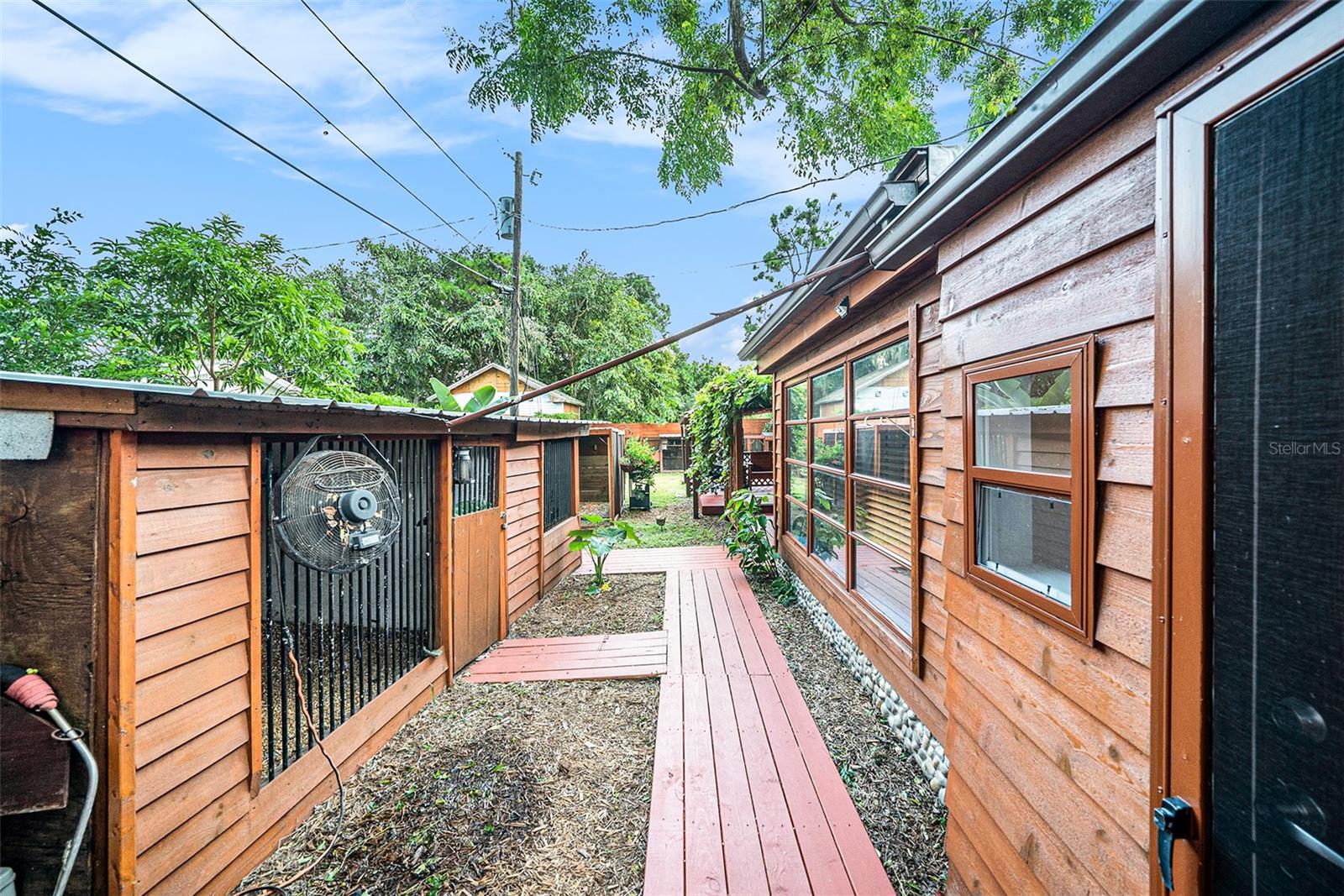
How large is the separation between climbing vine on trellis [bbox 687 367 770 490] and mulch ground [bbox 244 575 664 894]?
5.23 metres

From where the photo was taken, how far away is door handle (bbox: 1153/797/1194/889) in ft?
3.21

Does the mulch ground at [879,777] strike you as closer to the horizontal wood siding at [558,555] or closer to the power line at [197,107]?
the horizontal wood siding at [558,555]

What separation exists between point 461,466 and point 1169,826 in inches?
153

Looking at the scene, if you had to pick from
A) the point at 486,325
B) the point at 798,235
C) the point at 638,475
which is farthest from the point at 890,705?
the point at 486,325

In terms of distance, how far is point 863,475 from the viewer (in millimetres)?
3662

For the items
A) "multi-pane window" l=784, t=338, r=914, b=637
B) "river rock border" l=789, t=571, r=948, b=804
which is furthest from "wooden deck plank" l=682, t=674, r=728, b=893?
"multi-pane window" l=784, t=338, r=914, b=637

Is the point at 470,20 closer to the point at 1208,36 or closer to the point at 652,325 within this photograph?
the point at 1208,36

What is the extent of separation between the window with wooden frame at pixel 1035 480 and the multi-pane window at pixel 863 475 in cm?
100

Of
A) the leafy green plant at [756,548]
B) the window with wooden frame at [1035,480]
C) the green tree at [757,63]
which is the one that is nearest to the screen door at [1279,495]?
the window with wooden frame at [1035,480]

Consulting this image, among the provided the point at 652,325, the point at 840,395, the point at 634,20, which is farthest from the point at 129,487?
the point at 652,325

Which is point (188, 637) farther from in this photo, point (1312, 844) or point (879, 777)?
point (879, 777)

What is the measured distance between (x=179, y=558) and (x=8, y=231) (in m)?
9.47

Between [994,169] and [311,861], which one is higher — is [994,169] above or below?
above

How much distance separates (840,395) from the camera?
4125 mm
